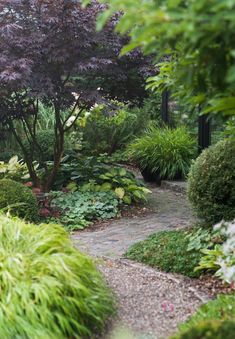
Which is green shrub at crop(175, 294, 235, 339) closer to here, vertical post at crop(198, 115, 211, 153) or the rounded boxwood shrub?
the rounded boxwood shrub

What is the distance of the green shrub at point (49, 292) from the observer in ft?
10.1

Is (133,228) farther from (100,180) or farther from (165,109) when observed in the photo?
(165,109)

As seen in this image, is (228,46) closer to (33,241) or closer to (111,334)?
(111,334)

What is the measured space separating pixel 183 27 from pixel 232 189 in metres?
3.54

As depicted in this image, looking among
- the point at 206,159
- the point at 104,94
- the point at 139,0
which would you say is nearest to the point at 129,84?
the point at 104,94

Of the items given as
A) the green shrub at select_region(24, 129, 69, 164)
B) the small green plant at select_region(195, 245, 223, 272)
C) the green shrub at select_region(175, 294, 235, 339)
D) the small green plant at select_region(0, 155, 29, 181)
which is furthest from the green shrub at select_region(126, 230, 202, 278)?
the green shrub at select_region(24, 129, 69, 164)

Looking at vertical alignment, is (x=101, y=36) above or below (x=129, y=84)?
above

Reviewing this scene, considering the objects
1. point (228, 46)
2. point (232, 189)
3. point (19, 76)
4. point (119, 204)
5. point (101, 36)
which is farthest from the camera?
point (119, 204)

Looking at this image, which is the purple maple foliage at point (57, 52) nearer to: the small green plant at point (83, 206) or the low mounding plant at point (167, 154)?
the small green plant at point (83, 206)

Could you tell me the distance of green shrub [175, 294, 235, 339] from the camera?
339 centimetres

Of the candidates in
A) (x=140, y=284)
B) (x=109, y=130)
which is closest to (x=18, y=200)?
(x=140, y=284)

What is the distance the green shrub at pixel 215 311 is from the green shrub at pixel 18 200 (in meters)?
2.76

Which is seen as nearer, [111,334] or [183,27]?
[183,27]

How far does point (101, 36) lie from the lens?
6.54 m
